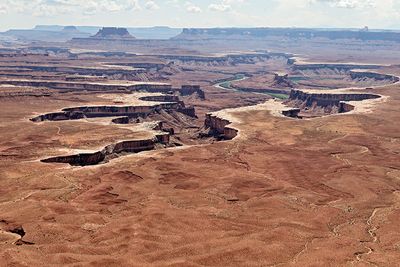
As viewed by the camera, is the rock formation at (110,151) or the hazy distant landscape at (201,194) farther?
the rock formation at (110,151)

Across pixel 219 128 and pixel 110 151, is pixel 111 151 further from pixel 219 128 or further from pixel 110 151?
pixel 219 128

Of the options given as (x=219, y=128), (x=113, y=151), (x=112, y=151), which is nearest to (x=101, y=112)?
(x=219, y=128)

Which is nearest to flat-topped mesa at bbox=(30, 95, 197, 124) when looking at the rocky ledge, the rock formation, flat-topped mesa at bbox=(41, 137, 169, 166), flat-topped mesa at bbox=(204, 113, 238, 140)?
flat-topped mesa at bbox=(204, 113, 238, 140)

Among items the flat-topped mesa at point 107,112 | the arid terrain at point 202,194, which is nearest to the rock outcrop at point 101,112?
the flat-topped mesa at point 107,112

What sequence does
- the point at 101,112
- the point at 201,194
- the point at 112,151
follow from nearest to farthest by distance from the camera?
the point at 201,194 < the point at 112,151 < the point at 101,112

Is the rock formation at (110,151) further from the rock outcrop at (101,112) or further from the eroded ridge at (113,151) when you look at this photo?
the rock outcrop at (101,112)

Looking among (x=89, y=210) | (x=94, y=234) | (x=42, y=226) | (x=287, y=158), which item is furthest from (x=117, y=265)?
(x=287, y=158)

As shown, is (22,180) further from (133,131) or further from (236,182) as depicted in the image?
(133,131)

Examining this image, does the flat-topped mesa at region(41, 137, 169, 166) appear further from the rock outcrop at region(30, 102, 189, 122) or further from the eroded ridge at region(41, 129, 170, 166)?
the rock outcrop at region(30, 102, 189, 122)
